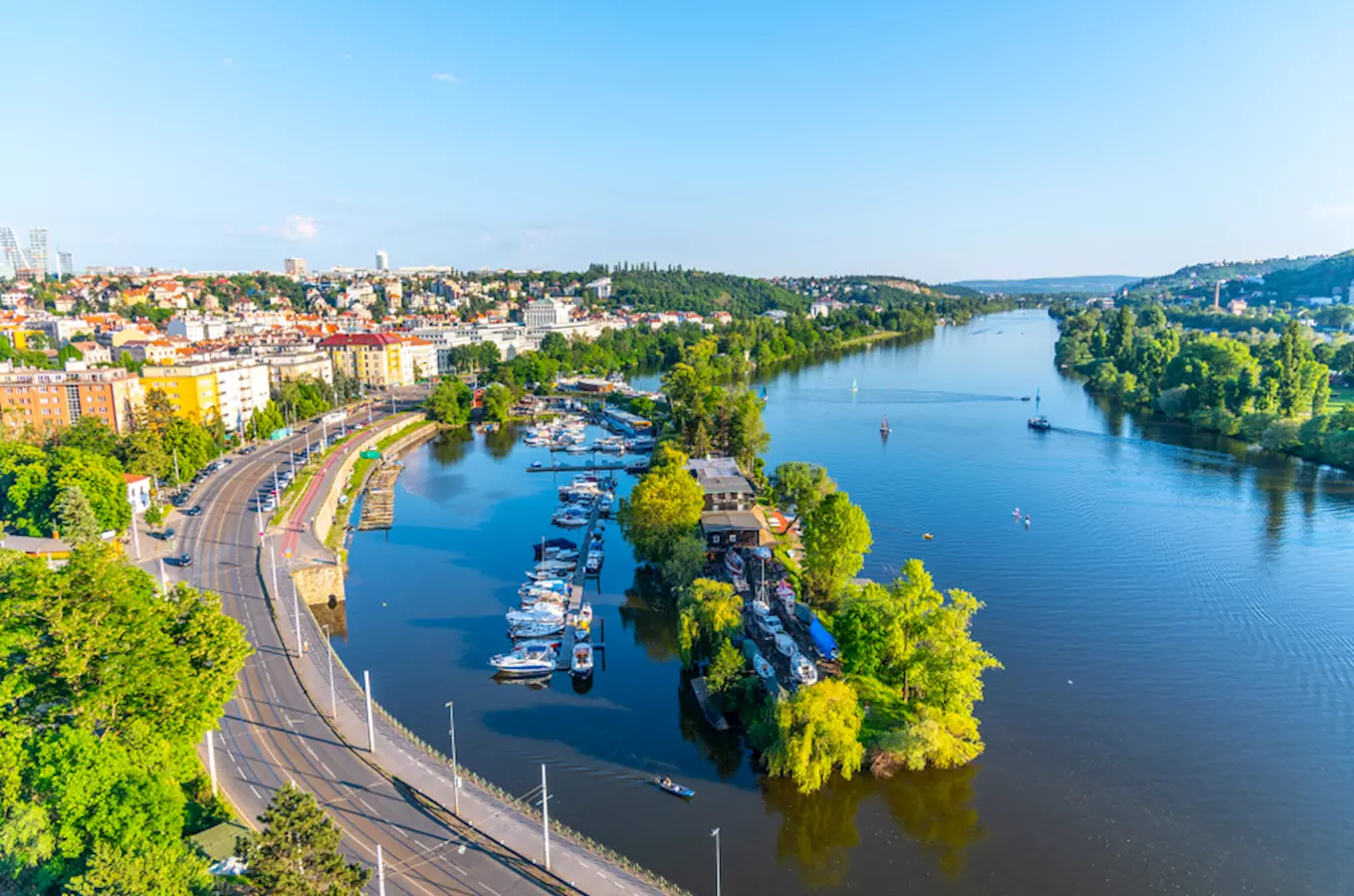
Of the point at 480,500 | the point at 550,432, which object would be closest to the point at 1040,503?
the point at 480,500

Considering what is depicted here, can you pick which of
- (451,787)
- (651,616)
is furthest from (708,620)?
(451,787)

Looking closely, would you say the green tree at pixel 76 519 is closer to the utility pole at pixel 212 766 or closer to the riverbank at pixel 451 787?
the riverbank at pixel 451 787

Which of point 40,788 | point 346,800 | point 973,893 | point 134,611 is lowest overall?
point 973,893

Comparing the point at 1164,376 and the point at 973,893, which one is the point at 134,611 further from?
the point at 1164,376

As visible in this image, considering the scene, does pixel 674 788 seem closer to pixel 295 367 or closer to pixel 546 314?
pixel 295 367

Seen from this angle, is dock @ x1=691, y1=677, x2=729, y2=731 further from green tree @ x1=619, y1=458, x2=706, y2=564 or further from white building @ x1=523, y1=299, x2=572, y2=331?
white building @ x1=523, y1=299, x2=572, y2=331
